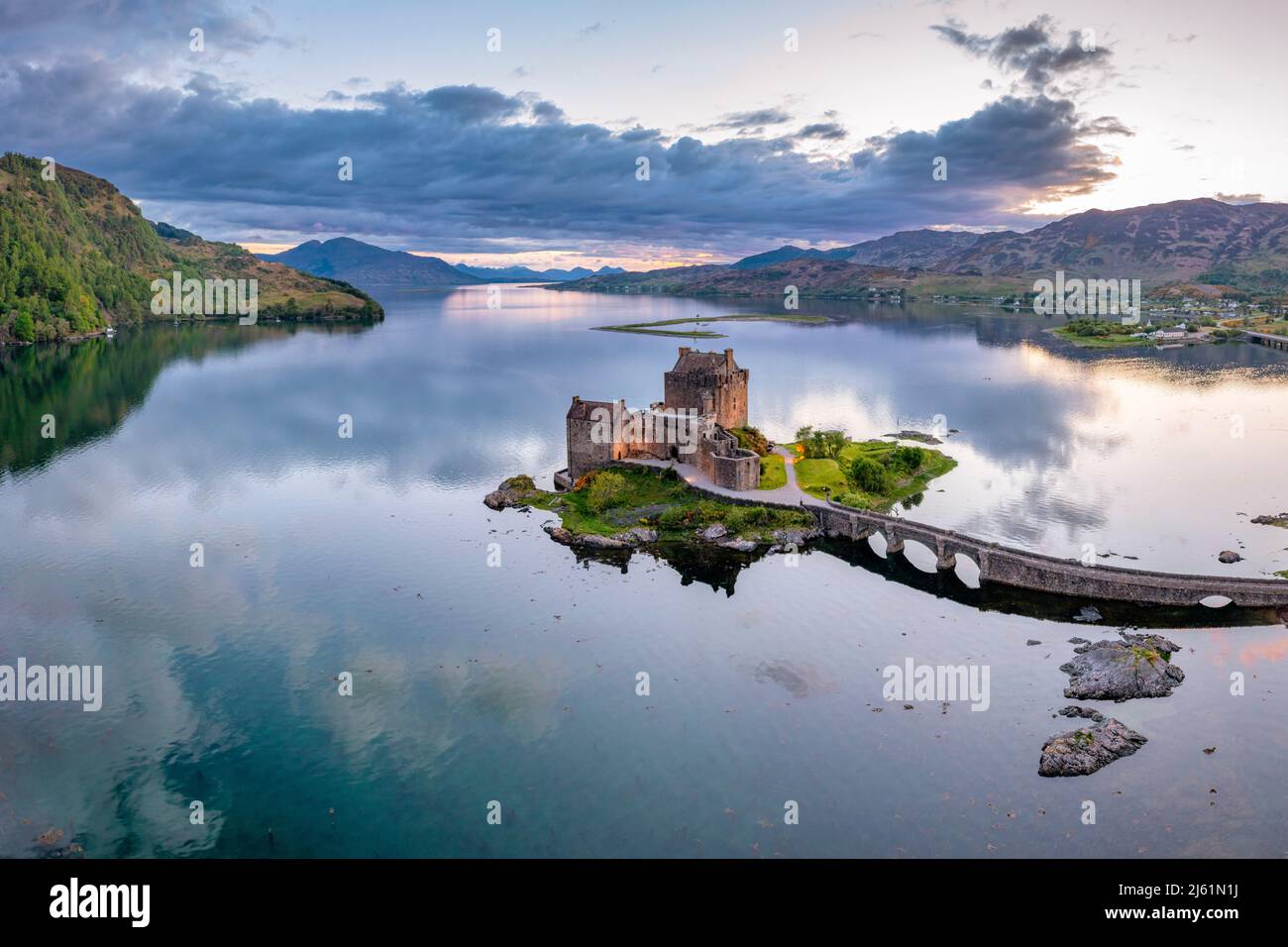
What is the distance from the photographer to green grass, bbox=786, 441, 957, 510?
7394cm

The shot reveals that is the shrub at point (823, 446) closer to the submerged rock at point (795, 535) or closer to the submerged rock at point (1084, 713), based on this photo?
the submerged rock at point (795, 535)

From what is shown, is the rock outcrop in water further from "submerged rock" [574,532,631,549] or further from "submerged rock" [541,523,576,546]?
"submerged rock" [541,523,576,546]

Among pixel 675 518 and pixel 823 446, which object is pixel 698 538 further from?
pixel 823 446

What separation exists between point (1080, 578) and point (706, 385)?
135 ft

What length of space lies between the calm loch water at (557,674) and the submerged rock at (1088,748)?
0.67 meters

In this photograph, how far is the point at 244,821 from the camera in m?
35.2

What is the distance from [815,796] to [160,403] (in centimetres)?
12614

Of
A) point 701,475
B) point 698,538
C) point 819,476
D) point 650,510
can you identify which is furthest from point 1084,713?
point 701,475

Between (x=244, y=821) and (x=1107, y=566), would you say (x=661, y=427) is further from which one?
(x=244, y=821)

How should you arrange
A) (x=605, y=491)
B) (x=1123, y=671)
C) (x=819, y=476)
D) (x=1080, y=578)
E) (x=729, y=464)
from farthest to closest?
(x=819, y=476), (x=605, y=491), (x=729, y=464), (x=1080, y=578), (x=1123, y=671)

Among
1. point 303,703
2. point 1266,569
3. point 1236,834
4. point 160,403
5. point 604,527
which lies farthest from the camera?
point 160,403

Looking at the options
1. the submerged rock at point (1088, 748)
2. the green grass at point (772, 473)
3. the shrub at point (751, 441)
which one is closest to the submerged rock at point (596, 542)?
the green grass at point (772, 473)

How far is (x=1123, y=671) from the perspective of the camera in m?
44.2

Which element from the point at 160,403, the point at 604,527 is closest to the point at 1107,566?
the point at 604,527
